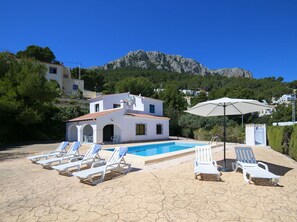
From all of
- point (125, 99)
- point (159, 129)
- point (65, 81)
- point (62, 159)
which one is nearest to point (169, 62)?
point (65, 81)

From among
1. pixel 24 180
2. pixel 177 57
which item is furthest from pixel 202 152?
pixel 177 57

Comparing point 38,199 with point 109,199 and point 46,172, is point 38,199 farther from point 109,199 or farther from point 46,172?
Answer: point 46,172

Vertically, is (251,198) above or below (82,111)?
below

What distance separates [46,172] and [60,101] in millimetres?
29863

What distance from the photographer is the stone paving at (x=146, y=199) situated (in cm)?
Result: 419

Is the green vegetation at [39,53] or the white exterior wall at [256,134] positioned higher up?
the green vegetation at [39,53]

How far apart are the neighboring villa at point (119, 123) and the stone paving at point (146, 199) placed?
13.2 m

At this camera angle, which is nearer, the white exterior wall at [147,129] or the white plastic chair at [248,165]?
the white plastic chair at [248,165]

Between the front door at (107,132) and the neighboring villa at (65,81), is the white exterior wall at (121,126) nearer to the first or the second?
the front door at (107,132)

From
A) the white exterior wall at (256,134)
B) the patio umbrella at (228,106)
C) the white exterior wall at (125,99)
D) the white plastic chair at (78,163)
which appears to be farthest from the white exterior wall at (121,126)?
the patio umbrella at (228,106)

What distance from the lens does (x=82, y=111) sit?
30.7m

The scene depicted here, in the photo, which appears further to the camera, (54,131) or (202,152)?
(54,131)

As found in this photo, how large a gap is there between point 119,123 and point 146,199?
16.9m

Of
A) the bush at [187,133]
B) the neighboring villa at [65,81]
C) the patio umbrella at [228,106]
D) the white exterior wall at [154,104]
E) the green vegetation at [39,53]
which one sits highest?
the green vegetation at [39,53]
